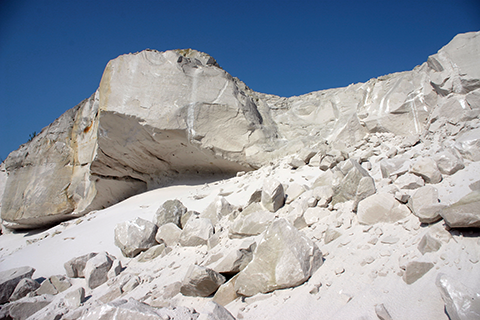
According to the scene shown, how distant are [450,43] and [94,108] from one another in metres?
6.17

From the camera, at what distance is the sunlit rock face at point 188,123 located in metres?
3.21

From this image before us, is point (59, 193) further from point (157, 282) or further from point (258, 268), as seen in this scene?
point (258, 268)

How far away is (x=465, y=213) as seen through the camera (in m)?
1.24

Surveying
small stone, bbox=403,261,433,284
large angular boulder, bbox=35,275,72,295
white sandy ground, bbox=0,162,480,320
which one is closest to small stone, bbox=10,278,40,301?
large angular boulder, bbox=35,275,72,295

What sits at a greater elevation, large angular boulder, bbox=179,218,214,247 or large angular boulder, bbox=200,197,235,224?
large angular boulder, bbox=200,197,235,224

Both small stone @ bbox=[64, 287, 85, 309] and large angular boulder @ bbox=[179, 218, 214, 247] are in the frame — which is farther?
large angular boulder @ bbox=[179, 218, 214, 247]

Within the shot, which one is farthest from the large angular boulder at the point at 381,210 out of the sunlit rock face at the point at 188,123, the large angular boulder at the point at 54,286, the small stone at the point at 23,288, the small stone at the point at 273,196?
the small stone at the point at 23,288

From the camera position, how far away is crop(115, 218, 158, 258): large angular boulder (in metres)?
2.75

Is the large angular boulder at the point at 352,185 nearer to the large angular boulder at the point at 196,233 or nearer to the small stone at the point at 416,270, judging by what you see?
the small stone at the point at 416,270

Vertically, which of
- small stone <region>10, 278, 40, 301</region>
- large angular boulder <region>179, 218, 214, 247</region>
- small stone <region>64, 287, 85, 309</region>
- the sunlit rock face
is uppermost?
the sunlit rock face

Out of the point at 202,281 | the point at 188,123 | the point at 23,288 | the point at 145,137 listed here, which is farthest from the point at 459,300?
the point at 145,137

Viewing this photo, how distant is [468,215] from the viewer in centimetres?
122

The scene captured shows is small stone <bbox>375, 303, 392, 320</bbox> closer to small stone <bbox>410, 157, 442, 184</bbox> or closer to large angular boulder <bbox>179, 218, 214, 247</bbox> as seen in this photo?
small stone <bbox>410, 157, 442, 184</bbox>

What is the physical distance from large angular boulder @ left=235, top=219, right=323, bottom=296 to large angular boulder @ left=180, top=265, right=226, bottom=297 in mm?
159
